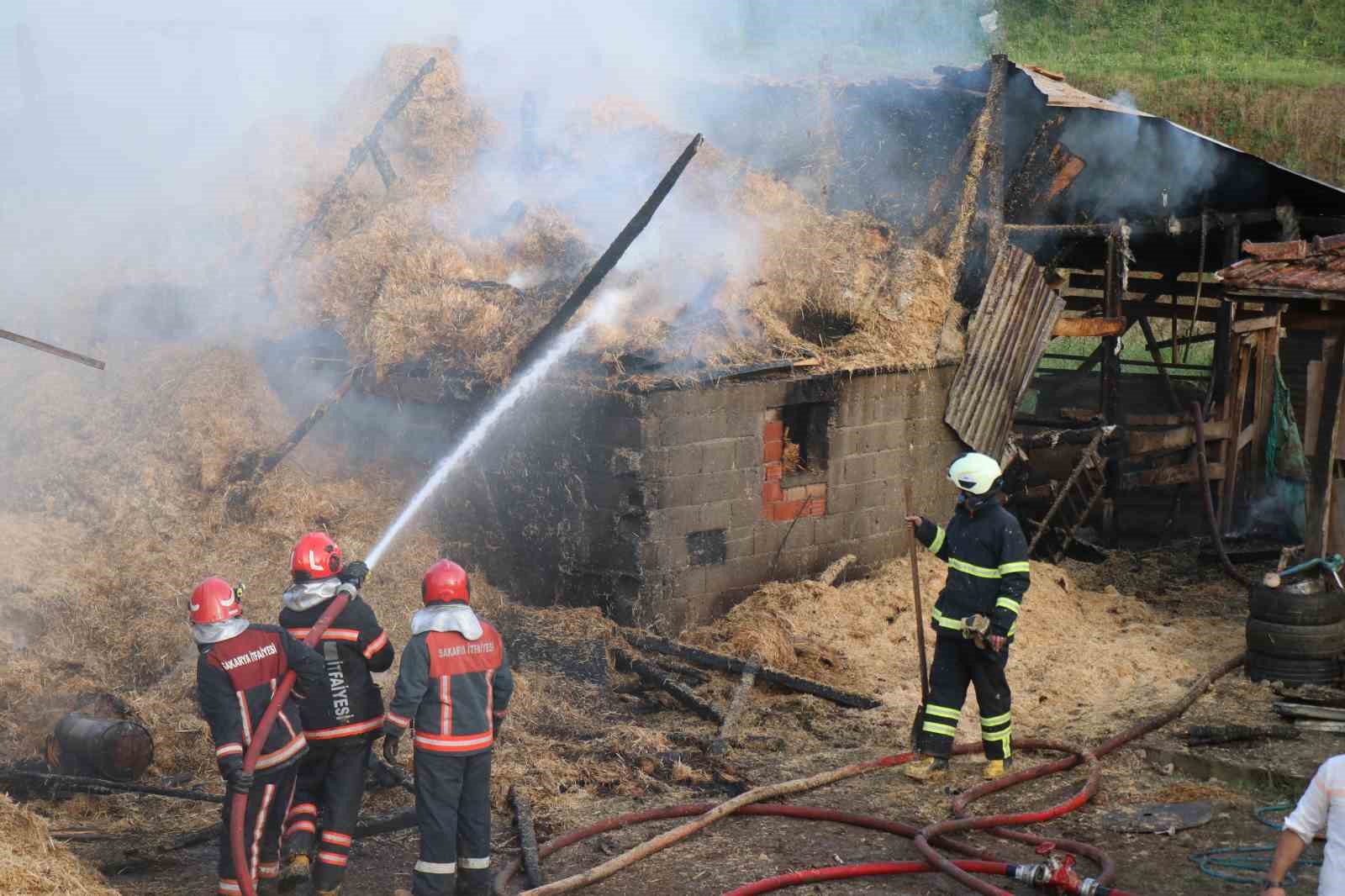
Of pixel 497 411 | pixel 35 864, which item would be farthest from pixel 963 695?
pixel 35 864

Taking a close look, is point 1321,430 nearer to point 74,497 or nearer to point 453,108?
point 453,108

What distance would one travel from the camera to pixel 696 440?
36.1 ft

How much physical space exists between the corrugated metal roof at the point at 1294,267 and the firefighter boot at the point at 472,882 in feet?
21.8

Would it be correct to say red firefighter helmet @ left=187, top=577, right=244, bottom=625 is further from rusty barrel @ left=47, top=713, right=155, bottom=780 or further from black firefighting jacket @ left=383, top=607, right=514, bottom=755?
rusty barrel @ left=47, top=713, right=155, bottom=780

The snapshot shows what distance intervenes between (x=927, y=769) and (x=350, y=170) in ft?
31.3

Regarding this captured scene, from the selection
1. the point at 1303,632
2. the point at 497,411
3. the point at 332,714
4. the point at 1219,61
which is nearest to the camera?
the point at 332,714

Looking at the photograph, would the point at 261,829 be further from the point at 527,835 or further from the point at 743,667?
the point at 743,667

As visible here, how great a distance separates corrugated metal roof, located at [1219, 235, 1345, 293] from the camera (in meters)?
9.53

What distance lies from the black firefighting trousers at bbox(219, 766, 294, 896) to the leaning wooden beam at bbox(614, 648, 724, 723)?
3365 mm

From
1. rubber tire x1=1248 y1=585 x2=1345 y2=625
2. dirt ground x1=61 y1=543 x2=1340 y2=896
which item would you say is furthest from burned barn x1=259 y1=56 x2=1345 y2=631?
rubber tire x1=1248 y1=585 x2=1345 y2=625

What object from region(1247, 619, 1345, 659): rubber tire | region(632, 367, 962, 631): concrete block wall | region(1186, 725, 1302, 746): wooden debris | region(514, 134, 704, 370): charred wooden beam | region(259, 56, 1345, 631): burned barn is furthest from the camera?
region(259, 56, 1345, 631): burned barn

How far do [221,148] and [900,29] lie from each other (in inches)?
606

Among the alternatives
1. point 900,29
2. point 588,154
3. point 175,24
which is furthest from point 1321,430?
point 900,29

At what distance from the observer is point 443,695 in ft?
21.2
